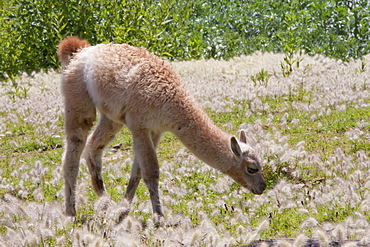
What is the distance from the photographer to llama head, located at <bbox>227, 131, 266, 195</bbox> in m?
7.31

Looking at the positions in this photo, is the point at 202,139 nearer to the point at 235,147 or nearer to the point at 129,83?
the point at 235,147

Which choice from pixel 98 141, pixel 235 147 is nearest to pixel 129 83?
pixel 98 141

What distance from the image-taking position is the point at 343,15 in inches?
754

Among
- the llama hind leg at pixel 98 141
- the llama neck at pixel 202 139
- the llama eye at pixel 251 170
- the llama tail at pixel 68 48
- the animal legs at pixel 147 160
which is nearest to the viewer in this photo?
the animal legs at pixel 147 160

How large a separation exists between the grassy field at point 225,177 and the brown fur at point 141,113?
0.42 m

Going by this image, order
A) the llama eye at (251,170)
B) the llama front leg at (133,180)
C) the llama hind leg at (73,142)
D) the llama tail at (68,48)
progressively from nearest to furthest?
the llama eye at (251,170)
the llama hind leg at (73,142)
the llama front leg at (133,180)
the llama tail at (68,48)

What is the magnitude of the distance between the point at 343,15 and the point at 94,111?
13.6m

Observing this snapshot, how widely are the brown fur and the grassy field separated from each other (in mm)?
418

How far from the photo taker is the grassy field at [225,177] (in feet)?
19.0

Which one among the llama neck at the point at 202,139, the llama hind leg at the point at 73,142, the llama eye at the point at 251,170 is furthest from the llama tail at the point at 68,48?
the llama eye at the point at 251,170

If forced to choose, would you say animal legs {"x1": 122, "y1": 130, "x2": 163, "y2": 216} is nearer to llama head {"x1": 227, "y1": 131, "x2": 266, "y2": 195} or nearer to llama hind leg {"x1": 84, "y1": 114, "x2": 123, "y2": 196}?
llama head {"x1": 227, "y1": 131, "x2": 266, "y2": 195}

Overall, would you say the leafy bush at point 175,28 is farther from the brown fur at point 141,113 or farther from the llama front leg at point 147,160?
the llama front leg at point 147,160

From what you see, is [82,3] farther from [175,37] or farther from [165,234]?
[165,234]

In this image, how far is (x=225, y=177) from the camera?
850cm
